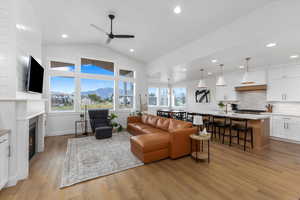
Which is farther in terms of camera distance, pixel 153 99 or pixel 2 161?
pixel 153 99

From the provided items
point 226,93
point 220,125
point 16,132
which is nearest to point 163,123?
point 220,125

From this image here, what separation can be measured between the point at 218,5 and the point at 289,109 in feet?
15.1

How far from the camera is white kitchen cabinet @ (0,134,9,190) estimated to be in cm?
183

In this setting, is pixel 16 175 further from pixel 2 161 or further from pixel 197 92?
pixel 197 92

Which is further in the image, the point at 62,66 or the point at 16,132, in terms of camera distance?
the point at 62,66

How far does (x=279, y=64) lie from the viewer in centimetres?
461

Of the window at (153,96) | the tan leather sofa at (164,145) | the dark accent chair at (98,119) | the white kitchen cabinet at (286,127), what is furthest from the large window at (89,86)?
the white kitchen cabinet at (286,127)

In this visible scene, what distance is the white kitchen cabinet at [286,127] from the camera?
4125mm

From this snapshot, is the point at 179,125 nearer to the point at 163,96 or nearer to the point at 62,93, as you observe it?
the point at 62,93

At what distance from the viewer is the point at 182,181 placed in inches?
85.6

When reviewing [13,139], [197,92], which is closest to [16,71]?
[13,139]

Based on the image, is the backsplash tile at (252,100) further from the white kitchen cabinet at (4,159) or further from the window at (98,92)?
the white kitchen cabinet at (4,159)

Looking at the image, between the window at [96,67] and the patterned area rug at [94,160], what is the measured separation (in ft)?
10.4

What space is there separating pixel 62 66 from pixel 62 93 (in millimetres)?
1125
